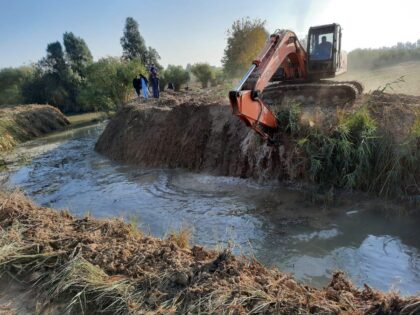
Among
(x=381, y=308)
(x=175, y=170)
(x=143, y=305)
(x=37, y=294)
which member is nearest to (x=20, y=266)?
(x=37, y=294)

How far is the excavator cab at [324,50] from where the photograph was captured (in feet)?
35.2

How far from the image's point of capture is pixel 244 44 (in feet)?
93.1

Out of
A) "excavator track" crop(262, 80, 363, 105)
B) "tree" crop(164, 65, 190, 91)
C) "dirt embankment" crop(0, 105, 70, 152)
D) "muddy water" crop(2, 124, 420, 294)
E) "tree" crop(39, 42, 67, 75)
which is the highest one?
"tree" crop(39, 42, 67, 75)

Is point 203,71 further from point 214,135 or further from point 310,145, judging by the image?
point 310,145

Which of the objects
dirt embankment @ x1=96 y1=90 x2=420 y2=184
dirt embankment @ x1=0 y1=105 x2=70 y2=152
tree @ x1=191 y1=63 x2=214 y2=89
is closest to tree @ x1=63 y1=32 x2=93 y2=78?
tree @ x1=191 y1=63 x2=214 y2=89

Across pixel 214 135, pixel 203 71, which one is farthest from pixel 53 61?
pixel 214 135

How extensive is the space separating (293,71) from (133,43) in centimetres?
3824

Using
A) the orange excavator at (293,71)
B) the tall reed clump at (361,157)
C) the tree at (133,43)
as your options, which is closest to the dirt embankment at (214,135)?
the tall reed clump at (361,157)

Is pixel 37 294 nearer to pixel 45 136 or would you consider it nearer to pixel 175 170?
pixel 175 170

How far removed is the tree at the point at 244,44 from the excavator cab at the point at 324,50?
17237mm

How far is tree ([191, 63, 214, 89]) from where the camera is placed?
115 feet

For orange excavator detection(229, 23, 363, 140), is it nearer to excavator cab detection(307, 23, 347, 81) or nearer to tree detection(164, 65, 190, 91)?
excavator cab detection(307, 23, 347, 81)

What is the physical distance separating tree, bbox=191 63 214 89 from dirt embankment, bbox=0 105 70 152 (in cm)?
1411

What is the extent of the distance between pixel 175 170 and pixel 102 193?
7.79ft
